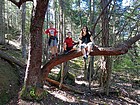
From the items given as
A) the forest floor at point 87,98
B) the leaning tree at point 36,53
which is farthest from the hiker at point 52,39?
the forest floor at point 87,98

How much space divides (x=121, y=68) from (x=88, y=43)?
1515cm

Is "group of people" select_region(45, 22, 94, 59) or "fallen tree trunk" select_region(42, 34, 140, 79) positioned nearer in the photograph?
"fallen tree trunk" select_region(42, 34, 140, 79)

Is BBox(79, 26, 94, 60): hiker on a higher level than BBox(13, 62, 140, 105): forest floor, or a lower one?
higher

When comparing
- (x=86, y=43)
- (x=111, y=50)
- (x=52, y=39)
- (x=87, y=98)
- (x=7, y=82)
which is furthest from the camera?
(x=87, y=98)

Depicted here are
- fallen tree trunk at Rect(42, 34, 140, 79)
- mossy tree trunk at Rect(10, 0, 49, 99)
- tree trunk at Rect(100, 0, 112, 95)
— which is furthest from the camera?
tree trunk at Rect(100, 0, 112, 95)

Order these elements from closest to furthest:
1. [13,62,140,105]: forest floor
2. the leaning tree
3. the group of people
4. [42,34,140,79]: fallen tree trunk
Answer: [42,34,140,79]: fallen tree trunk < the group of people < the leaning tree < [13,62,140,105]: forest floor

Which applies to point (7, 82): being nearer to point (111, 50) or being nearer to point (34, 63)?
point (34, 63)

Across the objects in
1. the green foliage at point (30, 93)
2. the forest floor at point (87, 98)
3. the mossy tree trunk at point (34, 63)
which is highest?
the mossy tree trunk at point (34, 63)

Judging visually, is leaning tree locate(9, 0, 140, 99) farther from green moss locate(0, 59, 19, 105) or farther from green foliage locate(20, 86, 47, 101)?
green moss locate(0, 59, 19, 105)

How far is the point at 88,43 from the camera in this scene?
7.80 m

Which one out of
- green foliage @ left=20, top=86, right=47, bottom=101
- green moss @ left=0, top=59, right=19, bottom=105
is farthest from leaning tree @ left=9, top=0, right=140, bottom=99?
green moss @ left=0, top=59, right=19, bottom=105

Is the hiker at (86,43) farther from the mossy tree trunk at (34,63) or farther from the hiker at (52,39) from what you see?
the hiker at (52,39)

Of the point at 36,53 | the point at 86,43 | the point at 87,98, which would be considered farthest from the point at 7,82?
the point at 87,98

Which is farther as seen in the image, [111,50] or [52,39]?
[52,39]
